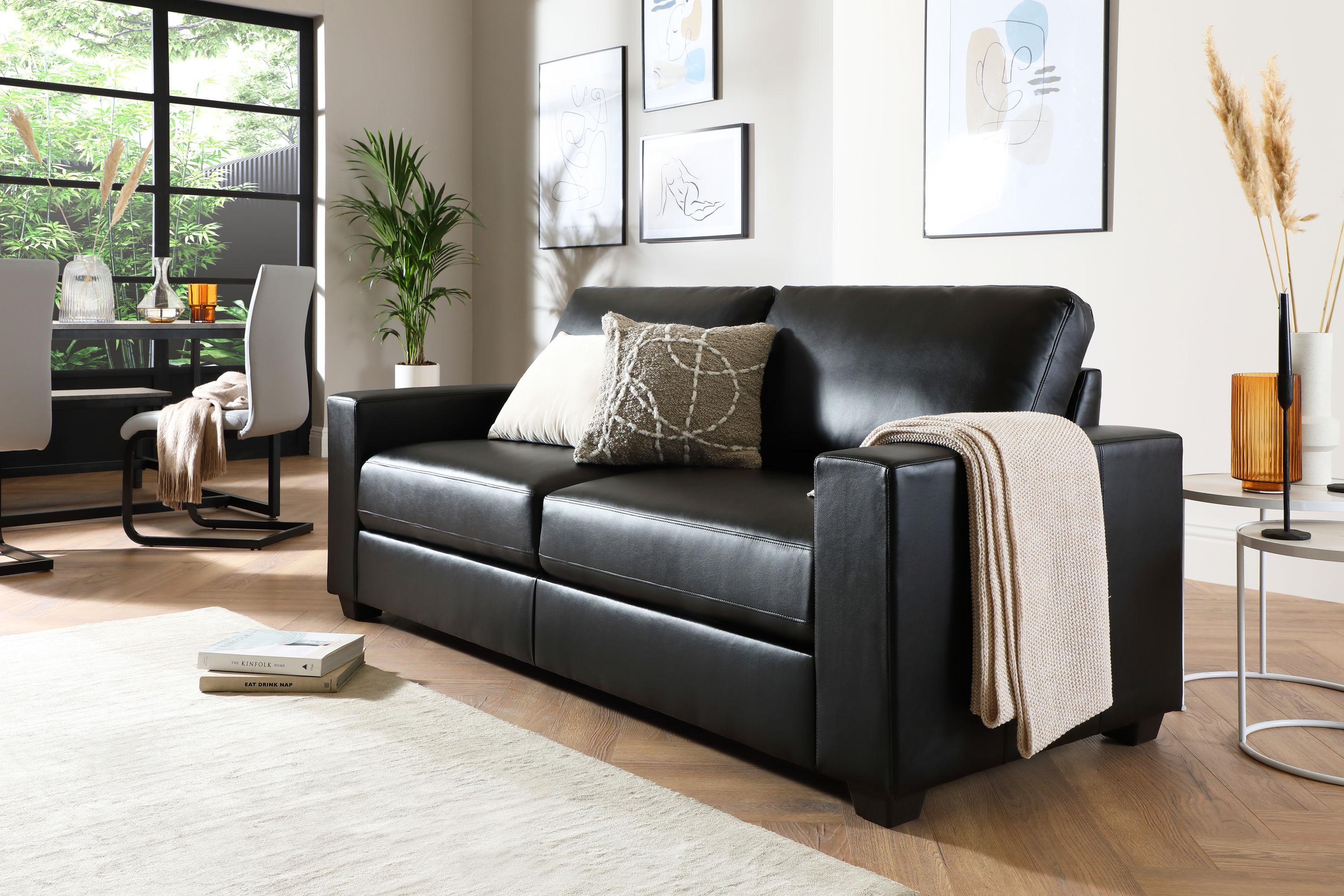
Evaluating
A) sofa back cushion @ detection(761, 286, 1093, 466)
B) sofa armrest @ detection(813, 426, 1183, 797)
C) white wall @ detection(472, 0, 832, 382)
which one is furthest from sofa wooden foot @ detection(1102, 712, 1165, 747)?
white wall @ detection(472, 0, 832, 382)

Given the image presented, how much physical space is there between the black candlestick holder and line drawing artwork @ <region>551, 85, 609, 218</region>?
4.15 metres

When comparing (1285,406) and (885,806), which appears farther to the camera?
(1285,406)

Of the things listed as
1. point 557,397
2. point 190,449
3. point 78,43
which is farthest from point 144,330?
point 557,397

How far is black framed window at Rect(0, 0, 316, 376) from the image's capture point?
557 cm

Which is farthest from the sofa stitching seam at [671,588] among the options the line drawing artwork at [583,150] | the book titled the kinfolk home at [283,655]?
the line drawing artwork at [583,150]

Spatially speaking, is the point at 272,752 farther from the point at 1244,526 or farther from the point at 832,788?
the point at 1244,526

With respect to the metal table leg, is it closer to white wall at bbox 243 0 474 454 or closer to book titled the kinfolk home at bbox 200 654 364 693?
book titled the kinfolk home at bbox 200 654 364 693

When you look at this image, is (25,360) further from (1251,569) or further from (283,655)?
(1251,569)

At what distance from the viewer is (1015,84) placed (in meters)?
4.06

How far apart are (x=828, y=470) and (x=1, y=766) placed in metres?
1.52

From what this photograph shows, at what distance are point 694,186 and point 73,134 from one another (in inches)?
118

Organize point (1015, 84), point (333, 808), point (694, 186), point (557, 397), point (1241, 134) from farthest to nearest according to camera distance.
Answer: point (694, 186)
point (1015, 84)
point (557, 397)
point (1241, 134)
point (333, 808)

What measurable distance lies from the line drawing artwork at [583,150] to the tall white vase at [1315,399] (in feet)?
13.4

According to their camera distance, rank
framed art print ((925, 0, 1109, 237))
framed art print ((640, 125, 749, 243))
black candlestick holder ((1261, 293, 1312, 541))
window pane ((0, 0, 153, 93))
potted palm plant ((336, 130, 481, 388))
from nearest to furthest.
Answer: black candlestick holder ((1261, 293, 1312, 541)) → framed art print ((925, 0, 1109, 237)) → framed art print ((640, 125, 749, 243)) → window pane ((0, 0, 153, 93)) → potted palm plant ((336, 130, 481, 388))
